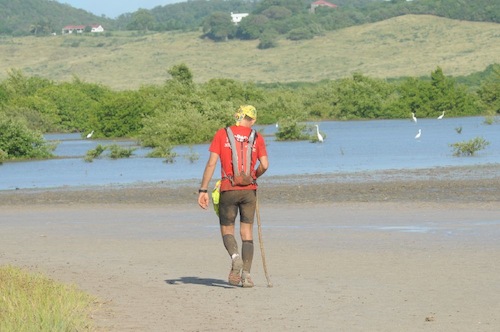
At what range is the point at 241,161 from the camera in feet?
38.0

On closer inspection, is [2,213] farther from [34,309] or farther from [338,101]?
[338,101]

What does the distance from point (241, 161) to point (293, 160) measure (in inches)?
1062

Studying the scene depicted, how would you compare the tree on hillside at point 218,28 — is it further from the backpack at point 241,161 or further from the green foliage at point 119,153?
the backpack at point 241,161

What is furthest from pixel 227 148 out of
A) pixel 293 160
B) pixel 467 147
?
pixel 293 160

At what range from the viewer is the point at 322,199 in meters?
23.3

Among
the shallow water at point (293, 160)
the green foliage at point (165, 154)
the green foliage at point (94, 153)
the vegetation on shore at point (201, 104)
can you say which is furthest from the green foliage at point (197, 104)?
the green foliage at point (94, 153)

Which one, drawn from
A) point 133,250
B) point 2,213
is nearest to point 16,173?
point 2,213

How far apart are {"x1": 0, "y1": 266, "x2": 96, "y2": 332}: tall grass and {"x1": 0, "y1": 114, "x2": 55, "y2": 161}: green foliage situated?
3063cm

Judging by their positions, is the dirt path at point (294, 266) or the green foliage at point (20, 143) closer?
the dirt path at point (294, 266)

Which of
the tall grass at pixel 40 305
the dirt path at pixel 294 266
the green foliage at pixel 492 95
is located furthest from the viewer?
the green foliage at pixel 492 95

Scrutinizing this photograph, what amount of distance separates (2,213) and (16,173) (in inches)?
555

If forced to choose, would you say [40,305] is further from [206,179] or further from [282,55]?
[282,55]

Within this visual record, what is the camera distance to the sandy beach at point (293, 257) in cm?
1018

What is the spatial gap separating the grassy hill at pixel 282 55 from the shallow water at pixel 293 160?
7822cm
